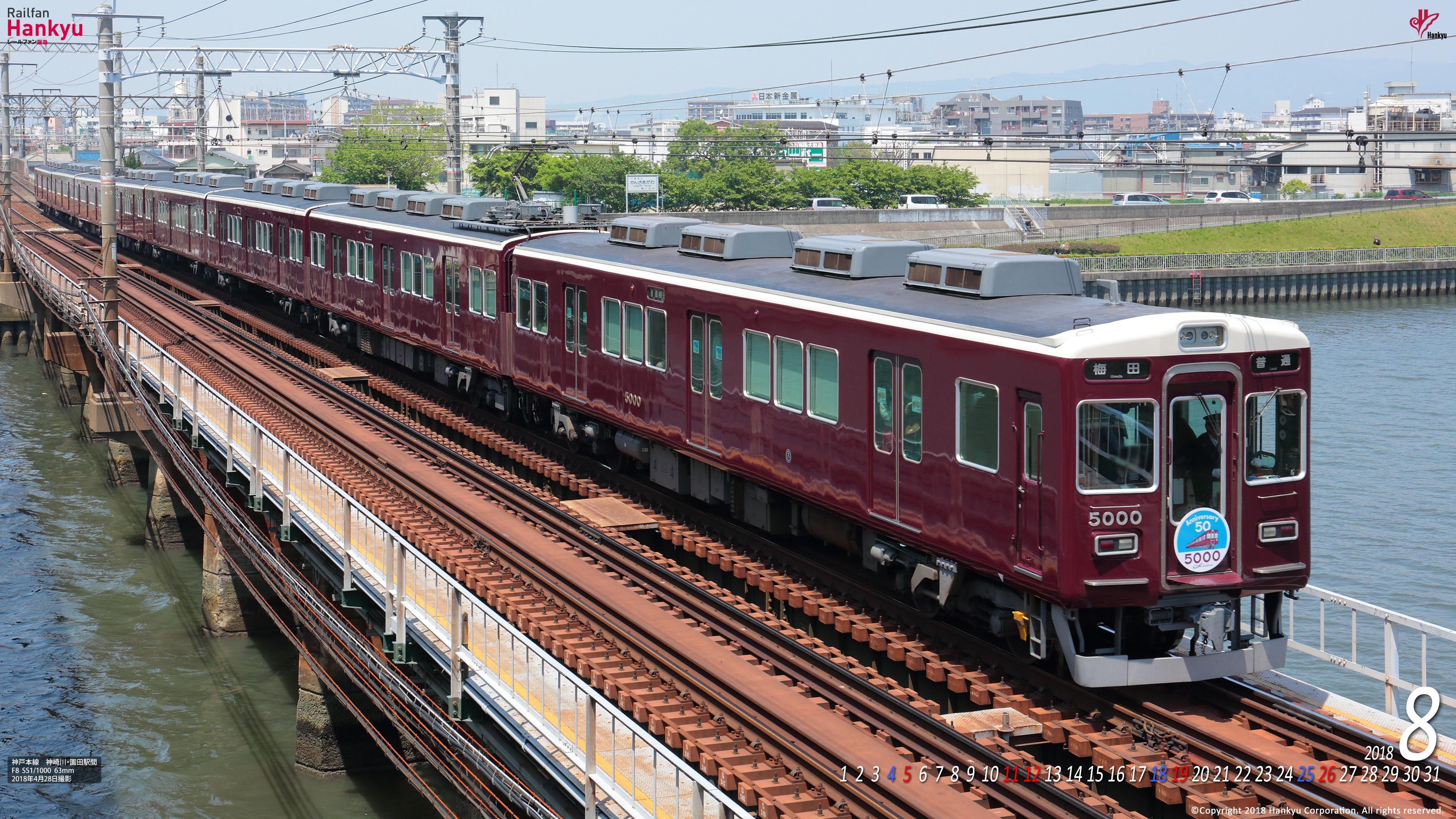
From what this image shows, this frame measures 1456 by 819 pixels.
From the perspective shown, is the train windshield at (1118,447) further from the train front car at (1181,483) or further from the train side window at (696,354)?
the train side window at (696,354)

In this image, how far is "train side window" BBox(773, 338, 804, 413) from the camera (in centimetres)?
1517

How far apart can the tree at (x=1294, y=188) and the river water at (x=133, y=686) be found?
335ft

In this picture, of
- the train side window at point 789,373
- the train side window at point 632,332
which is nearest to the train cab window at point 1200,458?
the train side window at point 789,373

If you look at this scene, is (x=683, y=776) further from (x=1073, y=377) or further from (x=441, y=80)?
(x=441, y=80)

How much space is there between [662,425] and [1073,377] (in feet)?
25.7

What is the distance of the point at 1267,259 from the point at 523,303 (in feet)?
202

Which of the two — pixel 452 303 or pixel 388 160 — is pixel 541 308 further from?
pixel 388 160

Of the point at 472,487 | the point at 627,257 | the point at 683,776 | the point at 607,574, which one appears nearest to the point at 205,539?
the point at 472,487

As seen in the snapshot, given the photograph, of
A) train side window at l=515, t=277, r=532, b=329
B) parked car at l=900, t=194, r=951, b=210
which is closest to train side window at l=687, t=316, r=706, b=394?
train side window at l=515, t=277, r=532, b=329

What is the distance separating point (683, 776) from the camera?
9281 millimetres

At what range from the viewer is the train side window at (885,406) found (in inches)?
532

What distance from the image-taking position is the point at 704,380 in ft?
56.1

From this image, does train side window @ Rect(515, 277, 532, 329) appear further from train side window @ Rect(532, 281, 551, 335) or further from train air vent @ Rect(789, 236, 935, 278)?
train air vent @ Rect(789, 236, 935, 278)

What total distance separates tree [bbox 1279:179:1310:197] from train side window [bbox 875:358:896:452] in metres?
109
